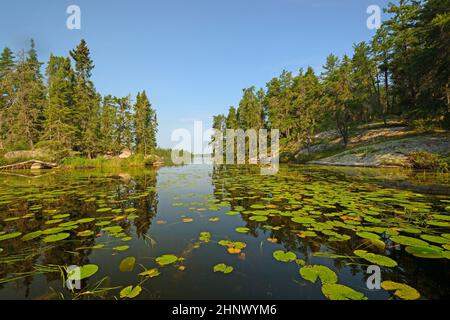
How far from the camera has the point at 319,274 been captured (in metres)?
2.51

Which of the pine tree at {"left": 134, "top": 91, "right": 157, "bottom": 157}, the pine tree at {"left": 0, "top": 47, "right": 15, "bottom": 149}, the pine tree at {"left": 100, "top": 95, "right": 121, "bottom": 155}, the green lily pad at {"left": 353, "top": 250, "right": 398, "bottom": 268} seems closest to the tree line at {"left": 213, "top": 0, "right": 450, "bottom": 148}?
the green lily pad at {"left": 353, "top": 250, "right": 398, "bottom": 268}

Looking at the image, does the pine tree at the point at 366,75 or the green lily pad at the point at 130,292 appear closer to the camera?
the green lily pad at the point at 130,292

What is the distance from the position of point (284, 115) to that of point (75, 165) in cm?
3807

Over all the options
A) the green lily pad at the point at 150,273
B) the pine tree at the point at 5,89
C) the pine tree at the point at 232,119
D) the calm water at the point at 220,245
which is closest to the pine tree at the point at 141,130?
the pine tree at the point at 5,89

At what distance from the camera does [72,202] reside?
6.39 meters

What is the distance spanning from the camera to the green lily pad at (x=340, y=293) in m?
2.07

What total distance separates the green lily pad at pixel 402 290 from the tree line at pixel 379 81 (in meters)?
17.9

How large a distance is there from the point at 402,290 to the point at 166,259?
9.75 ft

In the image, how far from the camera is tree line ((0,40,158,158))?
2767cm

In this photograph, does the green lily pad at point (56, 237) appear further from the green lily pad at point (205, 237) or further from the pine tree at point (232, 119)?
the pine tree at point (232, 119)

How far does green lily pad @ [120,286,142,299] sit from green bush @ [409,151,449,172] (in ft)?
61.3

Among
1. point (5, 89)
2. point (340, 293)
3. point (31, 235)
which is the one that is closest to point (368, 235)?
point (340, 293)

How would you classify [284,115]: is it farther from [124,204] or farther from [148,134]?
[124,204]

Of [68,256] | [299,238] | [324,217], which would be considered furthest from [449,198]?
[68,256]
